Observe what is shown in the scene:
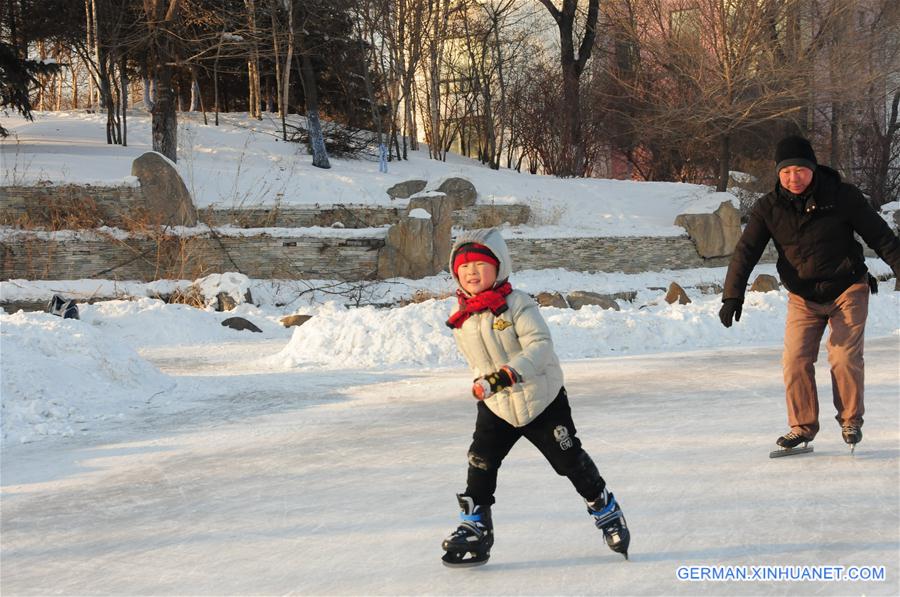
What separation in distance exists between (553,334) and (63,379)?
5.11 meters

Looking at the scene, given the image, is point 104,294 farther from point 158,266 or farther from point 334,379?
point 334,379

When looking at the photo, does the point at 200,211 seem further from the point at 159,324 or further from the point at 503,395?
the point at 503,395

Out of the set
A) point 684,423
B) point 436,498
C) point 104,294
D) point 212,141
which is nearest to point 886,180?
point 212,141

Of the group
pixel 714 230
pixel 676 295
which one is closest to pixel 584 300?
pixel 676 295

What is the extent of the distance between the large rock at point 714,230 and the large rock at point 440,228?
5943 mm

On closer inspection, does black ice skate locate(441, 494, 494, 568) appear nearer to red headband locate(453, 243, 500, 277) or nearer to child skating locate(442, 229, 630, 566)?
child skating locate(442, 229, 630, 566)

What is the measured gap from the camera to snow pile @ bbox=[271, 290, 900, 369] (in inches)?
392

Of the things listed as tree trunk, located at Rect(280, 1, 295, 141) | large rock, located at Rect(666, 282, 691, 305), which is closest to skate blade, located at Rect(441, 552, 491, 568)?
large rock, located at Rect(666, 282, 691, 305)

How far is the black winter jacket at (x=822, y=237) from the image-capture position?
501 centimetres

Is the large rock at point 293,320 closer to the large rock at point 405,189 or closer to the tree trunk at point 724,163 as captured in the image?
the large rock at point 405,189

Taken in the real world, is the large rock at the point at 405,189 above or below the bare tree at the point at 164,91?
below

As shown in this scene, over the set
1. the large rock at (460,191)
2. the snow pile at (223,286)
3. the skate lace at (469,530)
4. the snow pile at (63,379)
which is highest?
the large rock at (460,191)

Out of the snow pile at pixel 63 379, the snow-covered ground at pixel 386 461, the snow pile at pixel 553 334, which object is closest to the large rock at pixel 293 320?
the snow-covered ground at pixel 386 461

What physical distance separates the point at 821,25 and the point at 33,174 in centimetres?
1845
